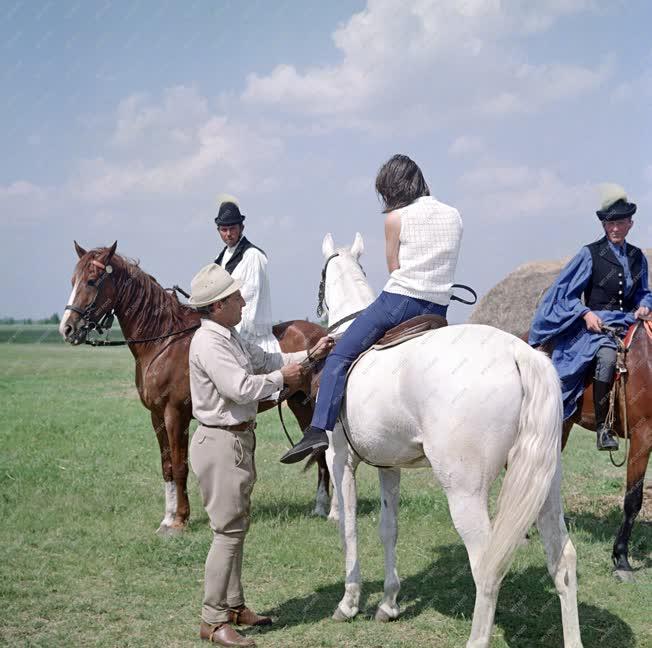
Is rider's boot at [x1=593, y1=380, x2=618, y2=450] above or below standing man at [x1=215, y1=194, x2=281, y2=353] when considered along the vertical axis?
below

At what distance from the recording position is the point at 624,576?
5.49 meters

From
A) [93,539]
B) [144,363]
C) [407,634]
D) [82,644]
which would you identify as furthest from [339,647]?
[144,363]

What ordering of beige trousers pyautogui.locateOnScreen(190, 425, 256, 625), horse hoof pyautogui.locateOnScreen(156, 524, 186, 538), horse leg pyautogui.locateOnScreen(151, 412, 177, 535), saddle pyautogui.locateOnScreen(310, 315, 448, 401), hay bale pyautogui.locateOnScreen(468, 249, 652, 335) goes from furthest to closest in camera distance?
hay bale pyautogui.locateOnScreen(468, 249, 652, 335), horse leg pyautogui.locateOnScreen(151, 412, 177, 535), horse hoof pyautogui.locateOnScreen(156, 524, 186, 538), beige trousers pyautogui.locateOnScreen(190, 425, 256, 625), saddle pyautogui.locateOnScreen(310, 315, 448, 401)

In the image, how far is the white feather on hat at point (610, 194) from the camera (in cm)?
598

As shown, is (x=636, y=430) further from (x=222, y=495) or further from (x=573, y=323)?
(x=222, y=495)

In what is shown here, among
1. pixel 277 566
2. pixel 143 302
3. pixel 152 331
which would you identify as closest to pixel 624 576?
pixel 277 566

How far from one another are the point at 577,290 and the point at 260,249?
3136mm

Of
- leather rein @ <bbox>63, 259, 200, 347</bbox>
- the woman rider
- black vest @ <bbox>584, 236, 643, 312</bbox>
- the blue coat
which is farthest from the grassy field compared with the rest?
black vest @ <bbox>584, 236, 643, 312</bbox>

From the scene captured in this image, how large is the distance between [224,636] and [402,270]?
2.49 meters

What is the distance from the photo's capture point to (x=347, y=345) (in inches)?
178

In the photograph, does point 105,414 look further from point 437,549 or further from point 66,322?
point 437,549

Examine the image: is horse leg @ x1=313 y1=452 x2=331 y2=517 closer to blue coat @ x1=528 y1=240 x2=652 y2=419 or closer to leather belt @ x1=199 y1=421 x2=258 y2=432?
blue coat @ x1=528 y1=240 x2=652 y2=419

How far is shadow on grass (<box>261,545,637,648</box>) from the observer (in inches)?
179

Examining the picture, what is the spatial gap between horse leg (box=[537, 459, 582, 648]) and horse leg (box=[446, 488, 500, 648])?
423 millimetres
